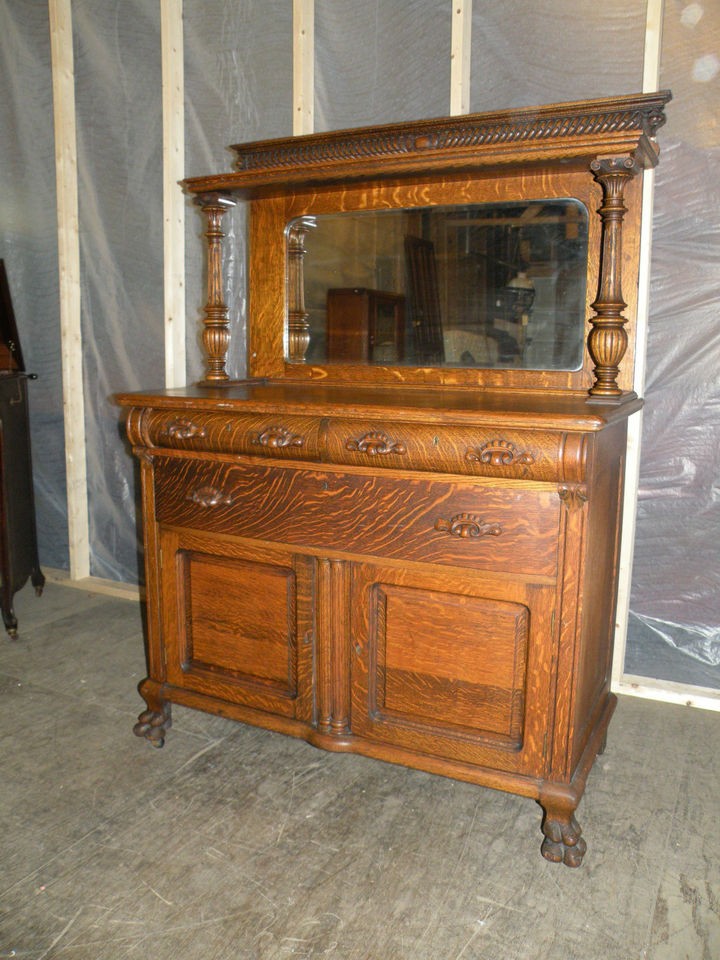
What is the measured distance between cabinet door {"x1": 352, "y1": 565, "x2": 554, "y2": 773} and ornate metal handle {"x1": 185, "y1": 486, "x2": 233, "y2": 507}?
1.36 feet

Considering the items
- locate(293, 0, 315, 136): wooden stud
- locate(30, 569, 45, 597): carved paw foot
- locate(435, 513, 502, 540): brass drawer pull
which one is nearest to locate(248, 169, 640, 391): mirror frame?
locate(293, 0, 315, 136): wooden stud

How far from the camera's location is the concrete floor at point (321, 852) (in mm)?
1479

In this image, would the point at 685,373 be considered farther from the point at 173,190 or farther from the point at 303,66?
the point at 173,190

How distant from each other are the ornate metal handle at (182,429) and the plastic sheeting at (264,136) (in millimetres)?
907

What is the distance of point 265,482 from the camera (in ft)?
6.28

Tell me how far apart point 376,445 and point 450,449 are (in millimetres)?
176

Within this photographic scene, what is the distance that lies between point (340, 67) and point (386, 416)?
4.94 ft

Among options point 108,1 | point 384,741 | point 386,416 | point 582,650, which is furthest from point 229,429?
point 108,1

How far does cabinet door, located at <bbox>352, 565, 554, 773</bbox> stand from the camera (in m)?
1.68

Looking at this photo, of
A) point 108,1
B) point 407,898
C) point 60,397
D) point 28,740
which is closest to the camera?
point 407,898

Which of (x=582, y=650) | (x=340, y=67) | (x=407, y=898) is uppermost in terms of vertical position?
(x=340, y=67)

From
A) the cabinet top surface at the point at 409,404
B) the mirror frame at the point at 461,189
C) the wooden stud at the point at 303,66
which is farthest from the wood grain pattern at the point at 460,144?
the cabinet top surface at the point at 409,404

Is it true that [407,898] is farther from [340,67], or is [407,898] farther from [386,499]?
[340,67]

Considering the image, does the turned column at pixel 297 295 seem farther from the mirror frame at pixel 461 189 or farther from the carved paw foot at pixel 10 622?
the carved paw foot at pixel 10 622
